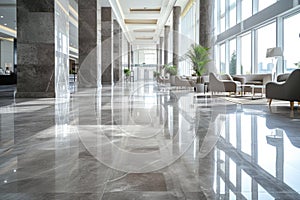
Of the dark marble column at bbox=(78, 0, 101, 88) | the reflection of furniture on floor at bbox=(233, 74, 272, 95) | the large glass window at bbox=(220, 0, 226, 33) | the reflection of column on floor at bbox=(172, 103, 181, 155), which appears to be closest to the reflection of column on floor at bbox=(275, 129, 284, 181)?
the reflection of column on floor at bbox=(172, 103, 181, 155)

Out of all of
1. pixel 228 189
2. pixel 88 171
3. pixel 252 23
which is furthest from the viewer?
pixel 252 23

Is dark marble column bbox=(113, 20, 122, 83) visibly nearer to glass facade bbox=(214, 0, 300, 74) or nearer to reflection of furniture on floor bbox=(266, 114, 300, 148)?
glass facade bbox=(214, 0, 300, 74)

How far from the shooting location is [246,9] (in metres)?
12.2

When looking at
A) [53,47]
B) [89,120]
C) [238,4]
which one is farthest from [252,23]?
[89,120]

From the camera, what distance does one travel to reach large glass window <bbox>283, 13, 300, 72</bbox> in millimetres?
9438

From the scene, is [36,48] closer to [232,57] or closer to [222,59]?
[232,57]

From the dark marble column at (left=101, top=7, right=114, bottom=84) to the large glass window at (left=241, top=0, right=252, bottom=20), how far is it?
886 centimetres

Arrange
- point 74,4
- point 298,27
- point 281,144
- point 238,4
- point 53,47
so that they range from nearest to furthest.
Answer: point 281,144
point 53,47
point 298,27
point 238,4
point 74,4

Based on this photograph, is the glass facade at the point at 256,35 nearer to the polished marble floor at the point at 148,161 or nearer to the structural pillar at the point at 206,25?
the structural pillar at the point at 206,25

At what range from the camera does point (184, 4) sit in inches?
837

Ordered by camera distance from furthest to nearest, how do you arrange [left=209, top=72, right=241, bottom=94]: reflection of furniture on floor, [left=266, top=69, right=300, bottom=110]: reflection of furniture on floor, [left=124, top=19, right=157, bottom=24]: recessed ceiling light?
[left=124, top=19, right=157, bottom=24]: recessed ceiling light → [left=209, top=72, right=241, bottom=94]: reflection of furniture on floor → [left=266, top=69, right=300, bottom=110]: reflection of furniture on floor

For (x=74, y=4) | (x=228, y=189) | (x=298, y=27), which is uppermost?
(x=74, y=4)

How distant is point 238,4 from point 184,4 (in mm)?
8949

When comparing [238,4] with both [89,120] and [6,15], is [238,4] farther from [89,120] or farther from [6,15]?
[6,15]
